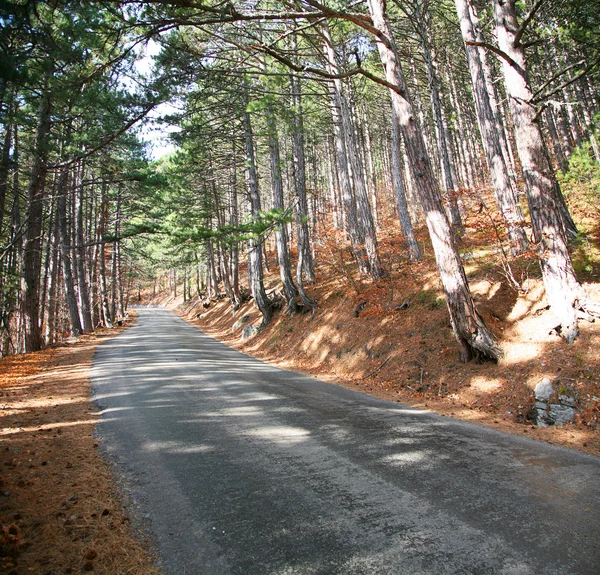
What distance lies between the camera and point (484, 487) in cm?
320

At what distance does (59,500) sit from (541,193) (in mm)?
8385

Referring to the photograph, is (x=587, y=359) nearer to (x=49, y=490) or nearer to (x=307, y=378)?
(x=307, y=378)

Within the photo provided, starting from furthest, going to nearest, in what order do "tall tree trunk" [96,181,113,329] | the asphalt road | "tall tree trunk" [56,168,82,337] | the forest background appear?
"tall tree trunk" [96,181,113,329], "tall tree trunk" [56,168,82,337], the forest background, the asphalt road

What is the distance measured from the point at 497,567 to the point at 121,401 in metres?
6.48

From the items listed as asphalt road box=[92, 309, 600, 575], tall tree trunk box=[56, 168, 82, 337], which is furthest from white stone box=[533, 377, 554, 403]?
tall tree trunk box=[56, 168, 82, 337]

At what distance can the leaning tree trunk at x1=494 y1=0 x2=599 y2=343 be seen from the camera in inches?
249

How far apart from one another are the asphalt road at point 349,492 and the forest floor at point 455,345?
1185mm

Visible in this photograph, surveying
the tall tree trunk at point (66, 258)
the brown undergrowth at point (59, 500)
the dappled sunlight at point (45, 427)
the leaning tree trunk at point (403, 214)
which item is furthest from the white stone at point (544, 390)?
the tall tree trunk at point (66, 258)

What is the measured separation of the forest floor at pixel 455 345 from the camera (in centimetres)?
563

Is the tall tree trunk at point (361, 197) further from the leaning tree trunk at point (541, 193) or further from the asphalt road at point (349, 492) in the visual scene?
the asphalt road at point (349, 492)

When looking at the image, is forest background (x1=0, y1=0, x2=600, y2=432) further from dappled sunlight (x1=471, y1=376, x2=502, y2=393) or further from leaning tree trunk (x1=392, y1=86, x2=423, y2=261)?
dappled sunlight (x1=471, y1=376, x2=502, y2=393)

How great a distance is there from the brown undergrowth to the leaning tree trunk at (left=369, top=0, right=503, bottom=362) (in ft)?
20.7

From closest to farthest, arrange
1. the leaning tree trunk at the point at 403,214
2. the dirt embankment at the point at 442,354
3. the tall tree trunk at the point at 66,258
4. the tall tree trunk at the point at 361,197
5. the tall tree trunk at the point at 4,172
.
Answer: the dirt embankment at the point at 442,354 → the tall tree trunk at the point at 4,172 → the tall tree trunk at the point at 361,197 → the leaning tree trunk at the point at 403,214 → the tall tree trunk at the point at 66,258

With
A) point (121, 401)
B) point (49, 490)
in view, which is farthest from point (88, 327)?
point (49, 490)
